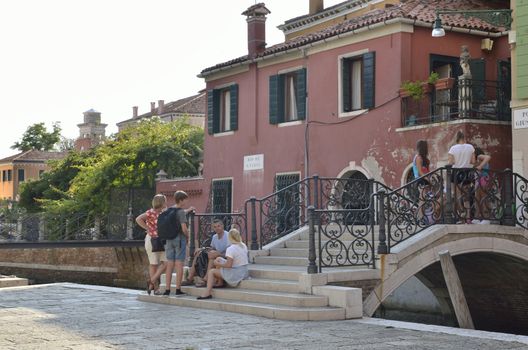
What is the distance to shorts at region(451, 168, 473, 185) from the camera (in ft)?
48.6

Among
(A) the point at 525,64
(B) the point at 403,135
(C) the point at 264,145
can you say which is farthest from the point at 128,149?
(A) the point at 525,64

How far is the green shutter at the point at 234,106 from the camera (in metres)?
28.1

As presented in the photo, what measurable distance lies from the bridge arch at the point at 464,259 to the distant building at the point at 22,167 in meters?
75.9

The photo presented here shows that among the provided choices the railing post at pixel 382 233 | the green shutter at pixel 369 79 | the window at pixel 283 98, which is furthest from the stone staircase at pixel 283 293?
the window at pixel 283 98

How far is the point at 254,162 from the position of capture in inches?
1079

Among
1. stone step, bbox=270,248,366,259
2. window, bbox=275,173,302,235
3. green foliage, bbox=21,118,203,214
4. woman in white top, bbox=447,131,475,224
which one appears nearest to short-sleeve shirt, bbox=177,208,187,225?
stone step, bbox=270,248,366,259

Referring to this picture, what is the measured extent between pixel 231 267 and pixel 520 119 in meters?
7.75

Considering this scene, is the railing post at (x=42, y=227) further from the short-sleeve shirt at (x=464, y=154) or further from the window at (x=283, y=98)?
the short-sleeve shirt at (x=464, y=154)

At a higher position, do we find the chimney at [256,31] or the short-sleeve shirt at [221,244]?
the chimney at [256,31]

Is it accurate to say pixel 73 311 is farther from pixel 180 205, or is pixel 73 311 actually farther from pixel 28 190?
pixel 28 190

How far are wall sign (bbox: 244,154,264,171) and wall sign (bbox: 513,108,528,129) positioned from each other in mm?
9703

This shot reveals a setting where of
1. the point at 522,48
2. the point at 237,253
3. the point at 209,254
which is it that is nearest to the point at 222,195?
the point at 522,48

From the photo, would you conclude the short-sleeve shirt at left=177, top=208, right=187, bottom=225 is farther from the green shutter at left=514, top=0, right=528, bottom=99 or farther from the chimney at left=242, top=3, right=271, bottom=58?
the chimney at left=242, top=3, right=271, bottom=58

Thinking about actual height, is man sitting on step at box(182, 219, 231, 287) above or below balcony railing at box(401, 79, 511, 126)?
below
